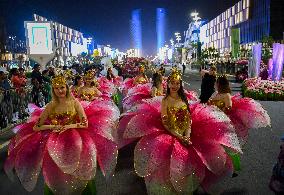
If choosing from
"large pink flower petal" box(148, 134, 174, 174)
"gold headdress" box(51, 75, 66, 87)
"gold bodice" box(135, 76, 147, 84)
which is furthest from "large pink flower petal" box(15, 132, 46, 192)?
"gold bodice" box(135, 76, 147, 84)

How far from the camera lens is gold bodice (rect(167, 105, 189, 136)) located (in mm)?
5234

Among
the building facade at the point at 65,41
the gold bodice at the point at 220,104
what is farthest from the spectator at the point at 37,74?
the building facade at the point at 65,41

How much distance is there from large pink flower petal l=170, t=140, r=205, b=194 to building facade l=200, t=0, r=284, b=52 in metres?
38.2

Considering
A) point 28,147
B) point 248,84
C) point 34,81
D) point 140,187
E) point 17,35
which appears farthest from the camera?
point 17,35

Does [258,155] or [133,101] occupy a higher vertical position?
[133,101]

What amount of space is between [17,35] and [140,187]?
11736cm

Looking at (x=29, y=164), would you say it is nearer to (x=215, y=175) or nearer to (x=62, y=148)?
(x=62, y=148)

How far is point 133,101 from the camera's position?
1005cm

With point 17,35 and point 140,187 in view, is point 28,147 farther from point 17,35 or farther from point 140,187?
point 17,35

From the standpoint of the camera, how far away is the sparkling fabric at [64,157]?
4684mm

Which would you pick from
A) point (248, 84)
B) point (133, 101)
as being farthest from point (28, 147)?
point (248, 84)

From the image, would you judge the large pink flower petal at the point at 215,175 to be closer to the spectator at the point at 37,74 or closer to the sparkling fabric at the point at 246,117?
the sparkling fabric at the point at 246,117

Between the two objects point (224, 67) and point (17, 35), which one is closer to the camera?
point (224, 67)

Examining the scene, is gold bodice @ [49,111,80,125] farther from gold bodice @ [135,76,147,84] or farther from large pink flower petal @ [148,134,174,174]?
gold bodice @ [135,76,147,84]
